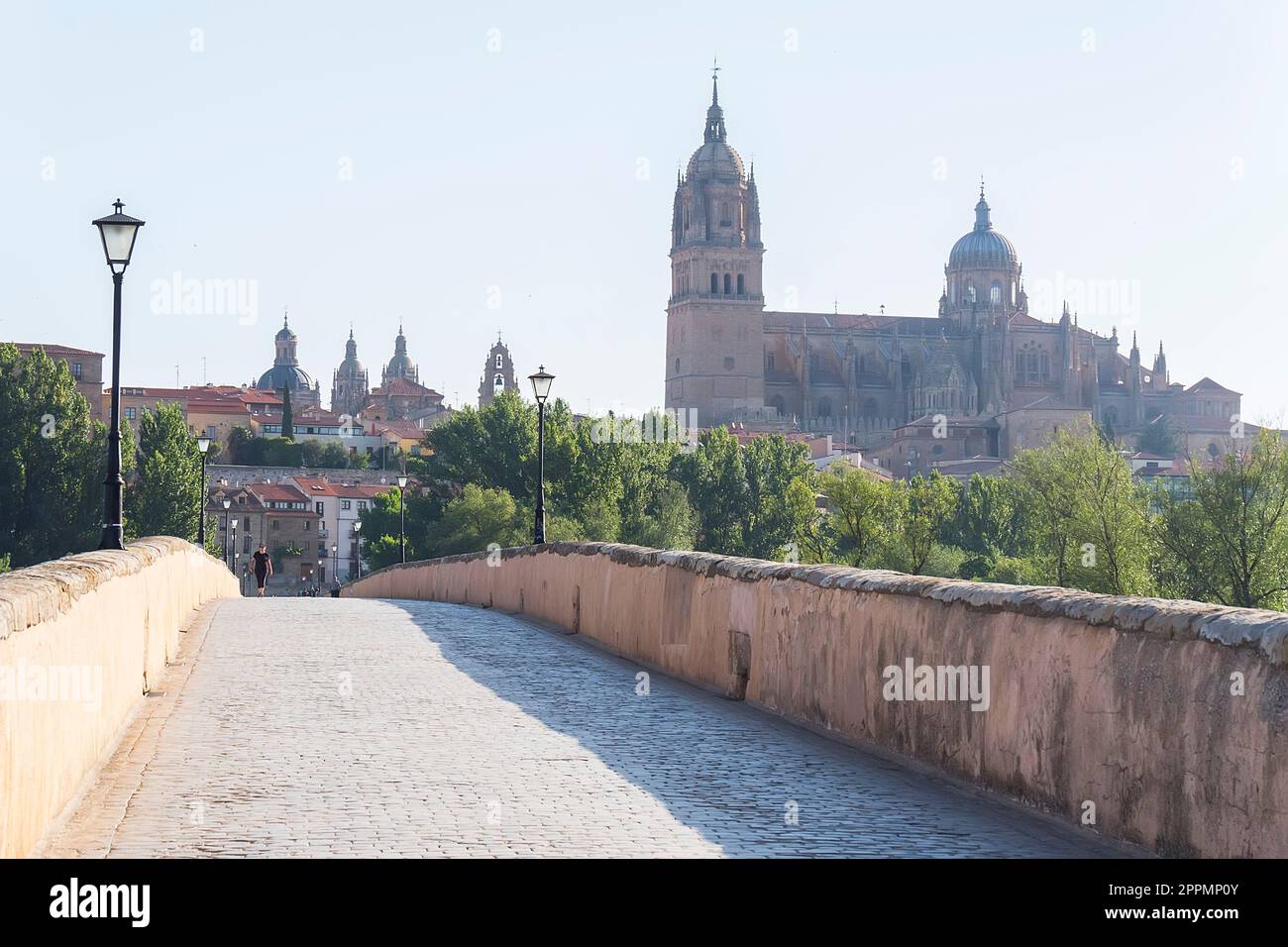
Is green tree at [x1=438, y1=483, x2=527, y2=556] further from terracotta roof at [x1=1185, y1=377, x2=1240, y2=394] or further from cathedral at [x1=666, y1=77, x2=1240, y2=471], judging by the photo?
→ terracotta roof at [x1=1185, y1=377, x2=1240, y2=394]

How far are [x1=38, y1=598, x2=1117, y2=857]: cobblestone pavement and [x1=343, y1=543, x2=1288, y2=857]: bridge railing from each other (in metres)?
0.24

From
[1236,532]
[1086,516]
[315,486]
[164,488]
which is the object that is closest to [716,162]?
[315,486]

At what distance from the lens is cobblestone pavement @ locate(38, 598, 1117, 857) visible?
25.1 ft

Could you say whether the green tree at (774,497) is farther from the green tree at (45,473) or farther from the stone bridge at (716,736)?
the stone bridge at (716,736)

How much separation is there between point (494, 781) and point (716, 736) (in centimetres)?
239

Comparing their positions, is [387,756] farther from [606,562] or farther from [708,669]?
[606,562]

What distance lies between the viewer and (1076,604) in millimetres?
8328

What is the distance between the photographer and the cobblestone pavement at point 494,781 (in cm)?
766

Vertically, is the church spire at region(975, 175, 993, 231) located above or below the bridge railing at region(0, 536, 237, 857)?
above

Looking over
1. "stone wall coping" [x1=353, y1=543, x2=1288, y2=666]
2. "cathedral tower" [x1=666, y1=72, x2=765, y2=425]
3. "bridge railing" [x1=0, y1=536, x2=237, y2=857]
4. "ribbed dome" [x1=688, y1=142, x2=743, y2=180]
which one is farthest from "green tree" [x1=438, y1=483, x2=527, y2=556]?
"ribbed dome" [x1=688, y1=142, x2=743, y2=180]

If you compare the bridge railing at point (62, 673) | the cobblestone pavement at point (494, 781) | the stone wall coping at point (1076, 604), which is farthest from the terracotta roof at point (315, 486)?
the stone wall coping at point (1076, 604)

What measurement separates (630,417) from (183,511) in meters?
26.6

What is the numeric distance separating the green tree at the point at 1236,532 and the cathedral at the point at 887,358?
95340 millimetres
